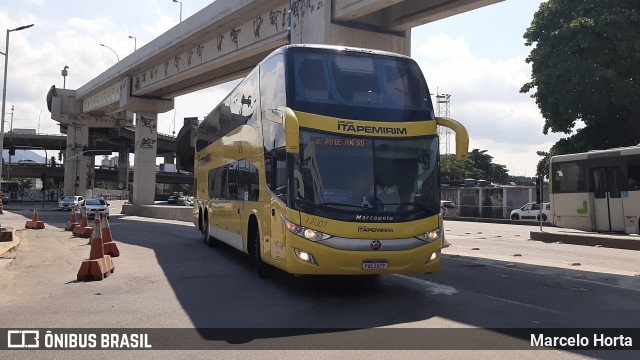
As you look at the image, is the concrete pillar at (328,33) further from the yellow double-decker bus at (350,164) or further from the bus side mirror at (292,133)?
the bus side mirror at (292,133)

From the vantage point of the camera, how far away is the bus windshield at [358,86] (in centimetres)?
861

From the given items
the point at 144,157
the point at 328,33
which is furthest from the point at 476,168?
the point at 328,33

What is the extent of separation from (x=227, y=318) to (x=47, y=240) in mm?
15514

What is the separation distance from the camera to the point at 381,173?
8414 mm

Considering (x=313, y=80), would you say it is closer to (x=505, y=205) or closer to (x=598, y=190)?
(x=598, y=190)

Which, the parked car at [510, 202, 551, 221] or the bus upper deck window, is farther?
the parked car at [510, 202, 551, 221]

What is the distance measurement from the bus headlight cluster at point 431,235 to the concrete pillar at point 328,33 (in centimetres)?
1087

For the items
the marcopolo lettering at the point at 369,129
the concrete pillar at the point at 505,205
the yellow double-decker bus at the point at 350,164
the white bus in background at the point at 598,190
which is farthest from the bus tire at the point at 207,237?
the concrete pillar at the point at 505,205

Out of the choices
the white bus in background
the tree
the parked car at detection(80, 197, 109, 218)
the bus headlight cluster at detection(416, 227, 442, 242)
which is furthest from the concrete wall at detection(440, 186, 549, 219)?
the bus headlight cluster at detection(416, 227, 442, 242)

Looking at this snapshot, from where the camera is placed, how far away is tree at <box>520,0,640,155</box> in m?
29.5

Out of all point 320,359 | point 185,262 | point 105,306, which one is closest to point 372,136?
point 320,359

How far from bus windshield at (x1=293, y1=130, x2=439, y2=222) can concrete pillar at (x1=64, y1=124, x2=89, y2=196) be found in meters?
53.3

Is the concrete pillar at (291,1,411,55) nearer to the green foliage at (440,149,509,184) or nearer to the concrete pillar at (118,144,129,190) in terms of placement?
the green foliage at (440,149,509,184)

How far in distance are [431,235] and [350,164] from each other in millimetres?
1665
